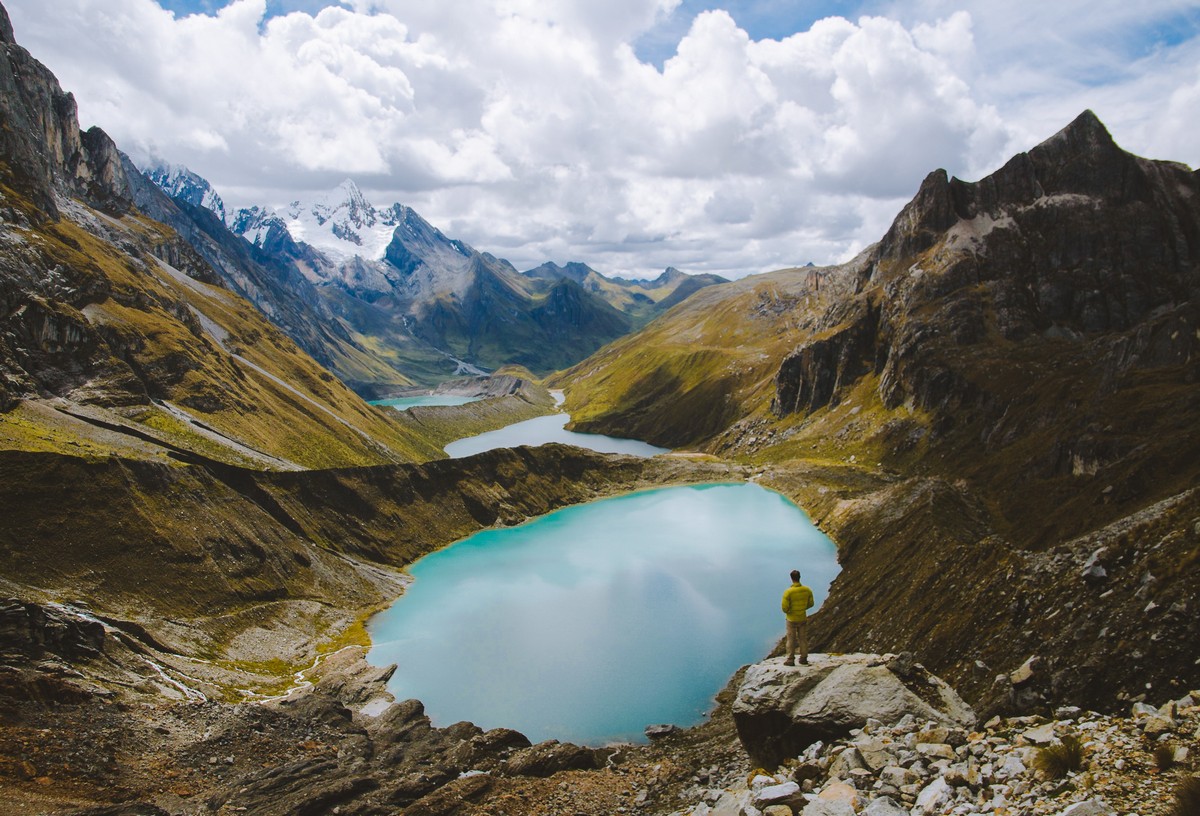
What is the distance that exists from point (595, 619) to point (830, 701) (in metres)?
56.4

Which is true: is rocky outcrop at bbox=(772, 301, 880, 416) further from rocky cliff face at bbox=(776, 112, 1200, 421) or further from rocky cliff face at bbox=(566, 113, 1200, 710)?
rocky cliff face at bbox=(776, 112, 1200, 421)

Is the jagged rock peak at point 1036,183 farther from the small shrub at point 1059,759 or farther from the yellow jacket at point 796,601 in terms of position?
the small shrub at point 1059,759

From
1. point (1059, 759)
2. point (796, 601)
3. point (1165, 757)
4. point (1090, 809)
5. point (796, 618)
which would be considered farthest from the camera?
point (796, 618)

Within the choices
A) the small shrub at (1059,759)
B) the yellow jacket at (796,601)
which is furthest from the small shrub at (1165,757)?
the yellow jacket at (796,601)

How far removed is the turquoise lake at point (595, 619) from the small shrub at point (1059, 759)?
39714 millimetres

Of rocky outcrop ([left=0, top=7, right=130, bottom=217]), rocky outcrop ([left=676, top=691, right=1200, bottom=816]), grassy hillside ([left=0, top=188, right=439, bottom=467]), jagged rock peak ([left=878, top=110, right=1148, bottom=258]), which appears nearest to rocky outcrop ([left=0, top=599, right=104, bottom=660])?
grassy hillside ([left=0, top=188, right=439, bottom=467])

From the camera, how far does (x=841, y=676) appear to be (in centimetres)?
2805

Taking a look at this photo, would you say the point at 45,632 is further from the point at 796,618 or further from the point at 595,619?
the point at 595,619

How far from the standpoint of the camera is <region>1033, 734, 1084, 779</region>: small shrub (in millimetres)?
17172

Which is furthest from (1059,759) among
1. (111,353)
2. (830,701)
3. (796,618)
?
(111,353)

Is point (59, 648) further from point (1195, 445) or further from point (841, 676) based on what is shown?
point (1195, 445)

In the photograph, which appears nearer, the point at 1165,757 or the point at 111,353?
the point at 1165,757

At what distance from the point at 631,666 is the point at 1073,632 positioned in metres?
45.8

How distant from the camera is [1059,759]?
17344 mm
